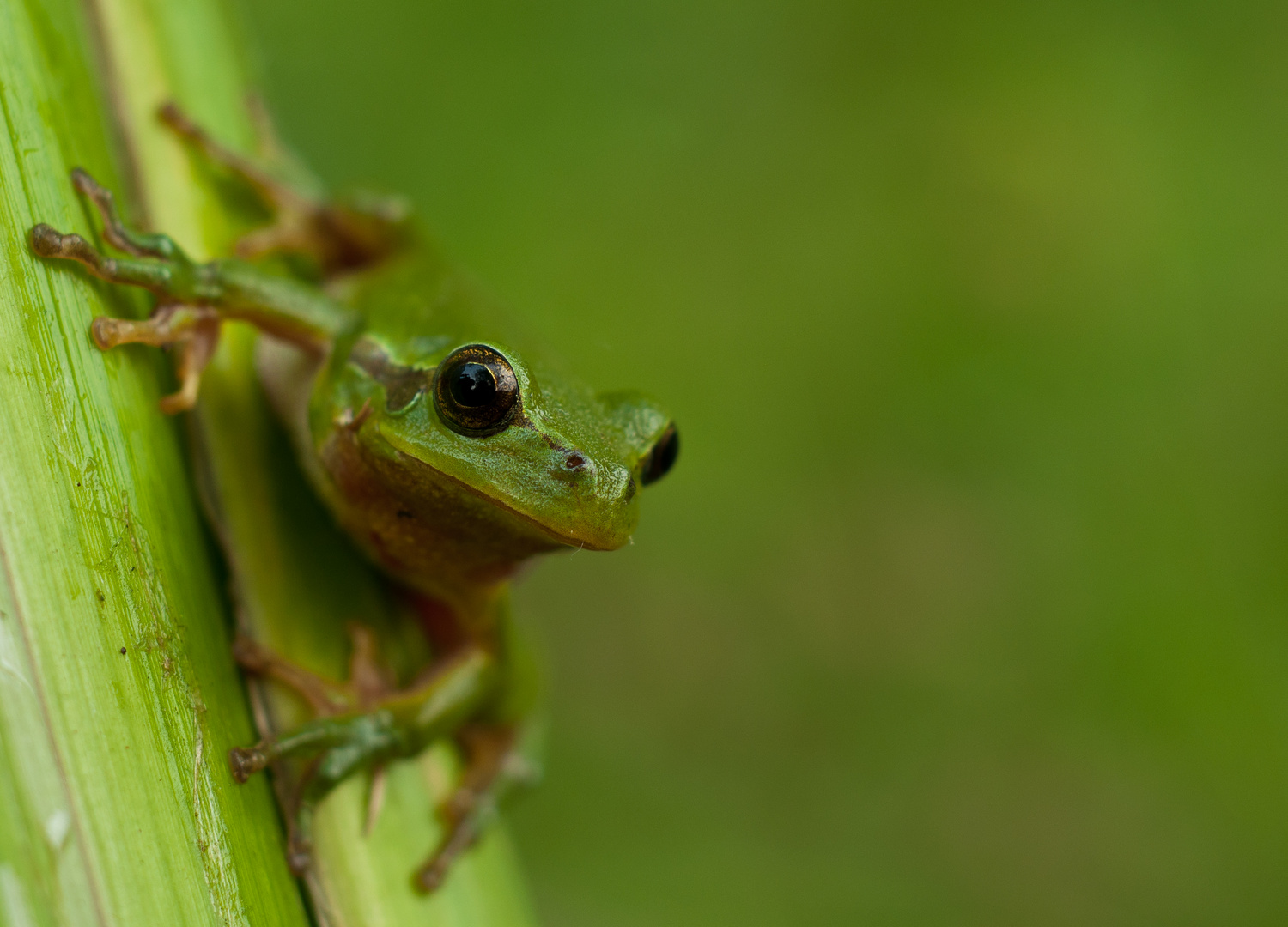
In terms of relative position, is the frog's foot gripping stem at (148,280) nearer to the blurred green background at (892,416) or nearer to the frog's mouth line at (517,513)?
the frog's mouth line at (517,513)

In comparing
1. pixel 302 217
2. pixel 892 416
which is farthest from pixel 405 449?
pixel 892 416

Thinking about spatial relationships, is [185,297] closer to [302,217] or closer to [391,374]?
[391,374]

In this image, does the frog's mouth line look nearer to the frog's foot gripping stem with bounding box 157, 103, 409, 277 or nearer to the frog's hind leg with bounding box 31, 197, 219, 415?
the frog's hind leg with bounding box 31, 197, 219, 415

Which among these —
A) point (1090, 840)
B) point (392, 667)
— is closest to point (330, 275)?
point (392, 667)

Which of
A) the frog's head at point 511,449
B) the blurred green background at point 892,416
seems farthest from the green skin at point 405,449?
the blurred green background at point 892,416

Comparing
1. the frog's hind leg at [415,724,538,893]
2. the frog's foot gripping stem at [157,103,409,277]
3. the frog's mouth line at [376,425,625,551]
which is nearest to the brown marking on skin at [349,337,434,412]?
the frog's mouth line at [376,425,625,551]
